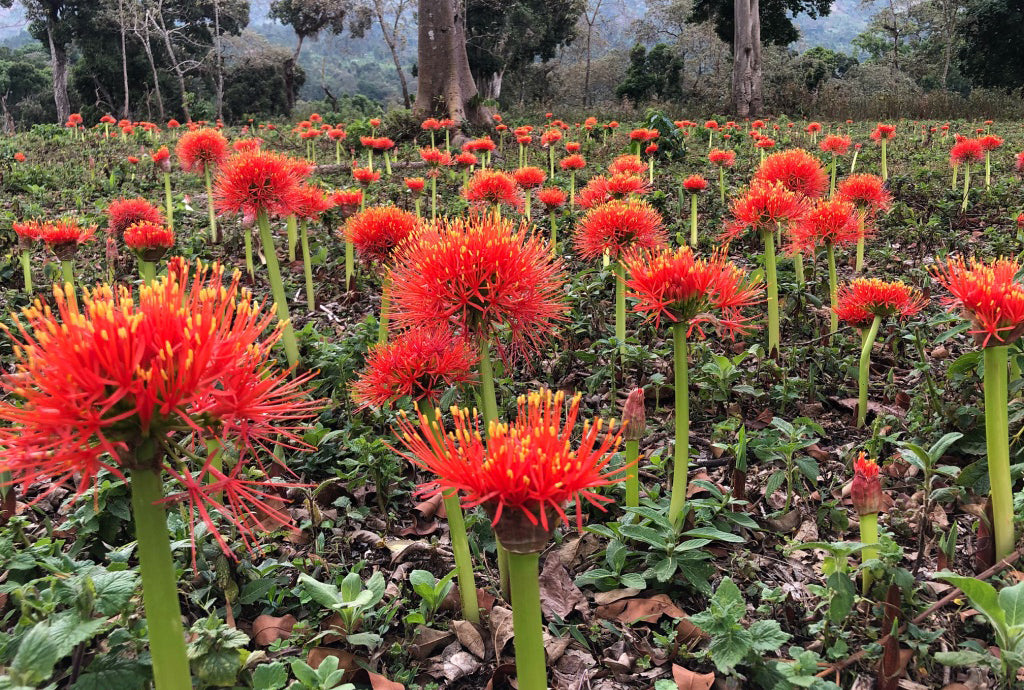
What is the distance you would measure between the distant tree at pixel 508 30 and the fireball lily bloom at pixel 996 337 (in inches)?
1167

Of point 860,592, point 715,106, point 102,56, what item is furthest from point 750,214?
point 102,56

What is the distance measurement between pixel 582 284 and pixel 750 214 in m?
1.36

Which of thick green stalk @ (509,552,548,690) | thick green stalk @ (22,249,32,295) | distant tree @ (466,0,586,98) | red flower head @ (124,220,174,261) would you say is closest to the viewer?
thick green stalk @ (509,552,548,690)

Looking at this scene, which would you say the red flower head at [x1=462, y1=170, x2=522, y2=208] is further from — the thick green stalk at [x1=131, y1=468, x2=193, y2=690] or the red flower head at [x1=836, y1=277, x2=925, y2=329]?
the thick green stalk at [x1=131, y1=468, x2=193, y2=690]

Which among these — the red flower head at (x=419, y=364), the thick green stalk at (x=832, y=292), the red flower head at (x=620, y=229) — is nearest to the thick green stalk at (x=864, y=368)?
the thick green stalk at (x=832, y=292)

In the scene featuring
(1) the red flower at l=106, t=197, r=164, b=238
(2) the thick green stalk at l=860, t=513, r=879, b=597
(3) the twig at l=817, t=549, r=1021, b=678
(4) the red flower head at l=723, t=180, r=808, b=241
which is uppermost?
(1) the red flower at l=106, t=197, r=164, b=238

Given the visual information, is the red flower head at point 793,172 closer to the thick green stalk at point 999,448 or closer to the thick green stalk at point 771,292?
the thick green stalk at point 771,292

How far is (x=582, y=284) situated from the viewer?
4.66 metres

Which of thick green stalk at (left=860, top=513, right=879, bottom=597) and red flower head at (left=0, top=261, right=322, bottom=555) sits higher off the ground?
red flower head at (left=0, top=261, right=322, bottom=555)

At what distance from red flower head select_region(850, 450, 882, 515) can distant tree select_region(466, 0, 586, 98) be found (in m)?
29.9

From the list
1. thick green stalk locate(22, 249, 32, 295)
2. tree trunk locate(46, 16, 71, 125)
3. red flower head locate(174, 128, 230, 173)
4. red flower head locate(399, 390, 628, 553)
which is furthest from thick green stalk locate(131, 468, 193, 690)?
tree trunk locate(46, 16, 71, 125)

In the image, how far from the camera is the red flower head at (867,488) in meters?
2.06

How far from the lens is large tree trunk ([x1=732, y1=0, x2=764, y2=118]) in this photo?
19172 millimetres

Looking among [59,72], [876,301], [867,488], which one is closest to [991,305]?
[867,488]
